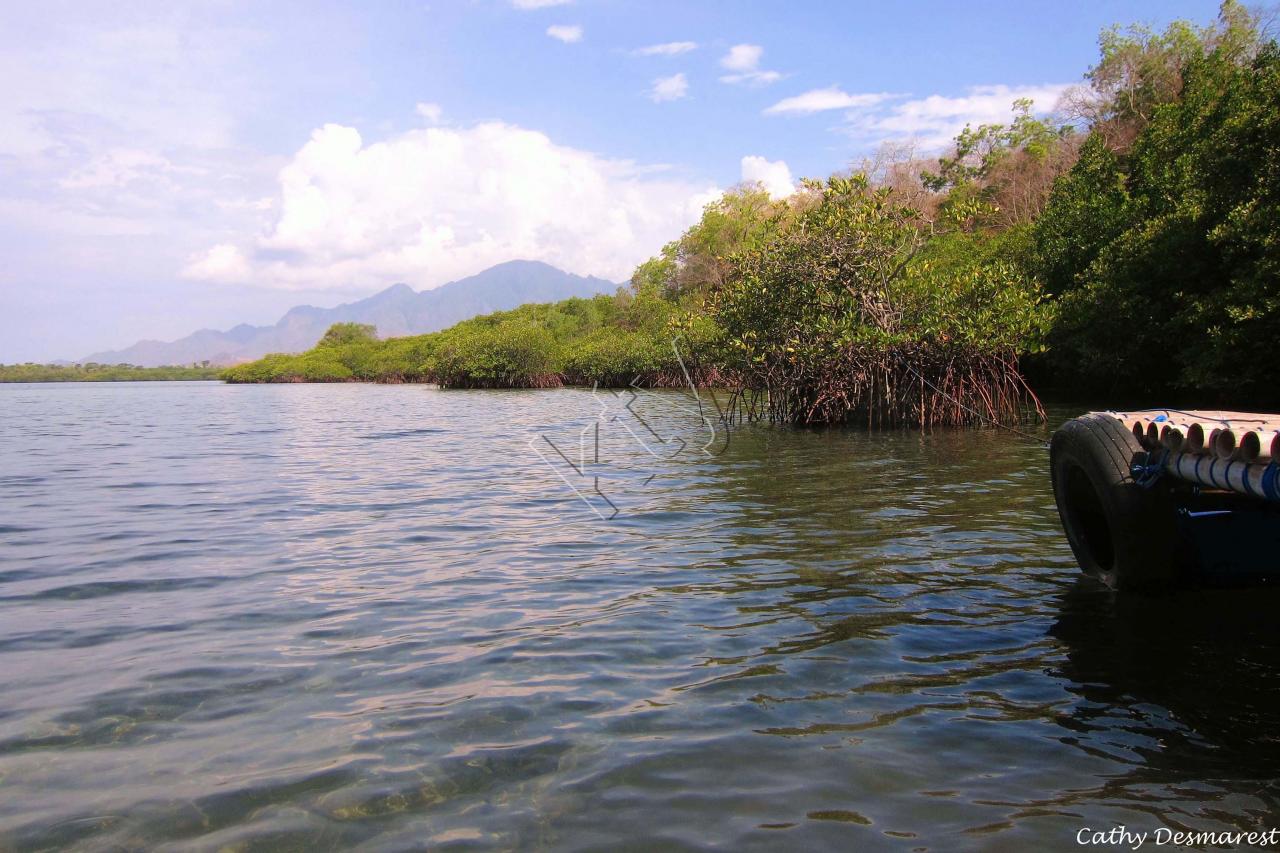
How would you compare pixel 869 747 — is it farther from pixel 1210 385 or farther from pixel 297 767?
pixel 1210 385

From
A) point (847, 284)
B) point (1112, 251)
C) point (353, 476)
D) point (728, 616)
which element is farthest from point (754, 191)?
point (728, 616)

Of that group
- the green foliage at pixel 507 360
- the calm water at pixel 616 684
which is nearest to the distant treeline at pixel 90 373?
the green foliage at pixel 507 360

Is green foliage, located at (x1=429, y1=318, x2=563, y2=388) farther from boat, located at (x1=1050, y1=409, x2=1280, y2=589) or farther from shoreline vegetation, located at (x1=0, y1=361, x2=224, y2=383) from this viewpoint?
shoreline vegetation, located at (x1=0, y1=361, x2=224, y2=383)

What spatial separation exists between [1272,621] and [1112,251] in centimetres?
2301

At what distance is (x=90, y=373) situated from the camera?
5748 inches

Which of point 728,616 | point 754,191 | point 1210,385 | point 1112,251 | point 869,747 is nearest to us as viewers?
point 869,747

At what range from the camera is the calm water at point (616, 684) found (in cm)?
335

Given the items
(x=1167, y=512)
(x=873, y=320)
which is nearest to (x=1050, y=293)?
(x=873, y=320)

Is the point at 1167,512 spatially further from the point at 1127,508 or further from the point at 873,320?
the point at 873,320

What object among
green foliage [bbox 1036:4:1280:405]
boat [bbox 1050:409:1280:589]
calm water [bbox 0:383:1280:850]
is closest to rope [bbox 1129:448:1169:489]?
boat [bbox 1050:409:1280:589]

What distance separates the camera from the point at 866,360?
2017 centimetres

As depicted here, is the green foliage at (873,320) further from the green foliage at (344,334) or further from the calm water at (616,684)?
the green foliage at (344,334)

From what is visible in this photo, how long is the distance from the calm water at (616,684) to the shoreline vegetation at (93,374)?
15352cm

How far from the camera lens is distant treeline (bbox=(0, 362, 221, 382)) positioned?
137125mm
